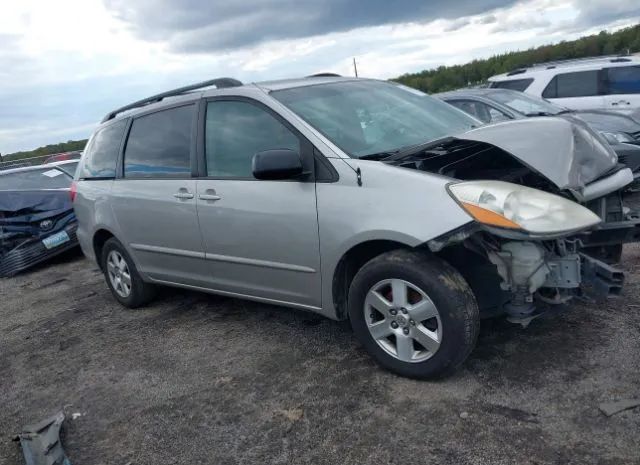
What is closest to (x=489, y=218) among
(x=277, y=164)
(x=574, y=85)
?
(x=277, y=164)

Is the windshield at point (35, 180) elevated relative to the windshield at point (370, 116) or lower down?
lower down

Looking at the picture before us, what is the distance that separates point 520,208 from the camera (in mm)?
2980

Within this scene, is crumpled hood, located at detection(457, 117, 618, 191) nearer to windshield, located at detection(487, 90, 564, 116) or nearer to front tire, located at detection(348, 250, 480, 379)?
front tire, located at detection(348, 250, 480, 379)

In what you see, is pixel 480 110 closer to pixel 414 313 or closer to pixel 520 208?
pixel 520 208

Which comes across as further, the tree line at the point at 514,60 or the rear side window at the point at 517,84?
the tree line at the point at 514,60

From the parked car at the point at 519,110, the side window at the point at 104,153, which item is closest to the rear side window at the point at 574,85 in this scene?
the parked car at the point at 519,110

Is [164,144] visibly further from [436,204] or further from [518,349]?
[518,349]

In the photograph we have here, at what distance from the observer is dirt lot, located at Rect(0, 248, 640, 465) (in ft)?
9.00

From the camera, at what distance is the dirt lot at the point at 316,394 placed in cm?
274

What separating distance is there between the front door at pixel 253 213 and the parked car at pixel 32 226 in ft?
15.9

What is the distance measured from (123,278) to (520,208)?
3.69 meters

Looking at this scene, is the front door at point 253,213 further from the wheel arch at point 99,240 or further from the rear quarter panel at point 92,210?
the wheel arch at point 99,240

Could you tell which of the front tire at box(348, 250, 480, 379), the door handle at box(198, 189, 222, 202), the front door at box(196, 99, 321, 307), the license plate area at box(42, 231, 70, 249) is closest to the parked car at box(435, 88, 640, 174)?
the front door at box(196, 99, 321, 307)

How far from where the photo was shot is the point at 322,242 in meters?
3.51
